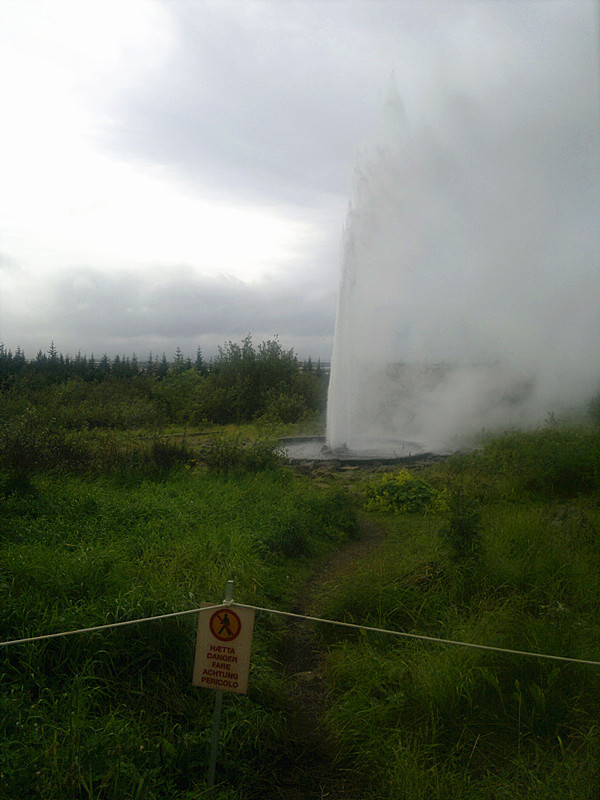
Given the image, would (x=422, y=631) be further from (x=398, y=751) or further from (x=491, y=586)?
(x=398, y=751)

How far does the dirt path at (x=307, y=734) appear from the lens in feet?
9.91

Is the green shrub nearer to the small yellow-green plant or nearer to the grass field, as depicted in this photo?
the grass field

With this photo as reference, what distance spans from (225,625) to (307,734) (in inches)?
49.9

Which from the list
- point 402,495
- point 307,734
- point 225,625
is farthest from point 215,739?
point 402,495

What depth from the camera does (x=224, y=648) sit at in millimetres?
2742

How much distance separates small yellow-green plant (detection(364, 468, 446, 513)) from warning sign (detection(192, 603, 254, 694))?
5963 mm

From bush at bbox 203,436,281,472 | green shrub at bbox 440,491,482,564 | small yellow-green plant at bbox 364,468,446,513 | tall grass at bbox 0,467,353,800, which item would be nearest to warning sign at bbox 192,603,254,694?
tall grass at bbox 0,467,353,800

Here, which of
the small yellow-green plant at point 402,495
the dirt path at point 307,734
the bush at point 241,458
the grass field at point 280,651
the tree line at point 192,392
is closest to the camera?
the grass field at point 280,651

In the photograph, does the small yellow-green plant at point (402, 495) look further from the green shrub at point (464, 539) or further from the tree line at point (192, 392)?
the tree line at point (192, 392)

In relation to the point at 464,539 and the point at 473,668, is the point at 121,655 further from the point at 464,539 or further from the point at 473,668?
the point at 464,539

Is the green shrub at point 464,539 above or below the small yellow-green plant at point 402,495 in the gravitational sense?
above

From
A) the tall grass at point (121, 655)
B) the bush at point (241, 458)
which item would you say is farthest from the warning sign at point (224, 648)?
the bush at point (241, 458)

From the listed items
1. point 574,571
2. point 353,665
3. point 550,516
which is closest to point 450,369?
point 550,516

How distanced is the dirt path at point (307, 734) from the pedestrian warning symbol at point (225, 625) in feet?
3.11
